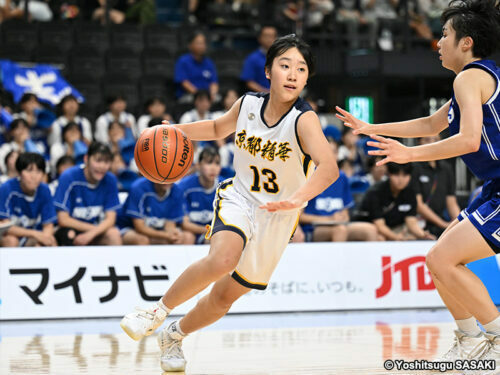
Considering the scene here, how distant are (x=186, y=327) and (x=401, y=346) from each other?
63.6 inches

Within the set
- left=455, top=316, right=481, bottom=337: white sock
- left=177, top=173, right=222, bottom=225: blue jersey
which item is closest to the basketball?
left=455, top=316, right=481, bottom=337: white sock

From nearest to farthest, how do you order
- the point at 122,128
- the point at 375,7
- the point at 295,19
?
the point at 122,128, the point at 295,19, the point at 375,7

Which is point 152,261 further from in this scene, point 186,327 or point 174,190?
point 186,327

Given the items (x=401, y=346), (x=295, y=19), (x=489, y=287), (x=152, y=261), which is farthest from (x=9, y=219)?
(x=295, y=19)

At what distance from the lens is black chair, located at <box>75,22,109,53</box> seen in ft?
37.6

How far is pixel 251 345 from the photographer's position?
Answer: 5383 millimetres

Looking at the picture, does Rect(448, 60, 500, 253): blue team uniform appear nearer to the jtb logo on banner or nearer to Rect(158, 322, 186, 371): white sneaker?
Rect(158, 322, 186, 371): white sneaker

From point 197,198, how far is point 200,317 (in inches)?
147

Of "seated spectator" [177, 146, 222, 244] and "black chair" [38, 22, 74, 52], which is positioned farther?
"black chair" [38, 22, 74, 52]

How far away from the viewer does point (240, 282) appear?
424cm

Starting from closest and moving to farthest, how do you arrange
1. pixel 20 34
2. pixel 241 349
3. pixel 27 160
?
pixel 241 349
pixel 27 160
pixel 20 34

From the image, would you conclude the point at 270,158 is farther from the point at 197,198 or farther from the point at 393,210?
the point at 393,210

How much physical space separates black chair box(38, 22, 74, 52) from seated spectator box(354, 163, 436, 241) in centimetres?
534

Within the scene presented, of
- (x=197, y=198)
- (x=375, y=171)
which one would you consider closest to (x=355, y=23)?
(x=375, y=171)
